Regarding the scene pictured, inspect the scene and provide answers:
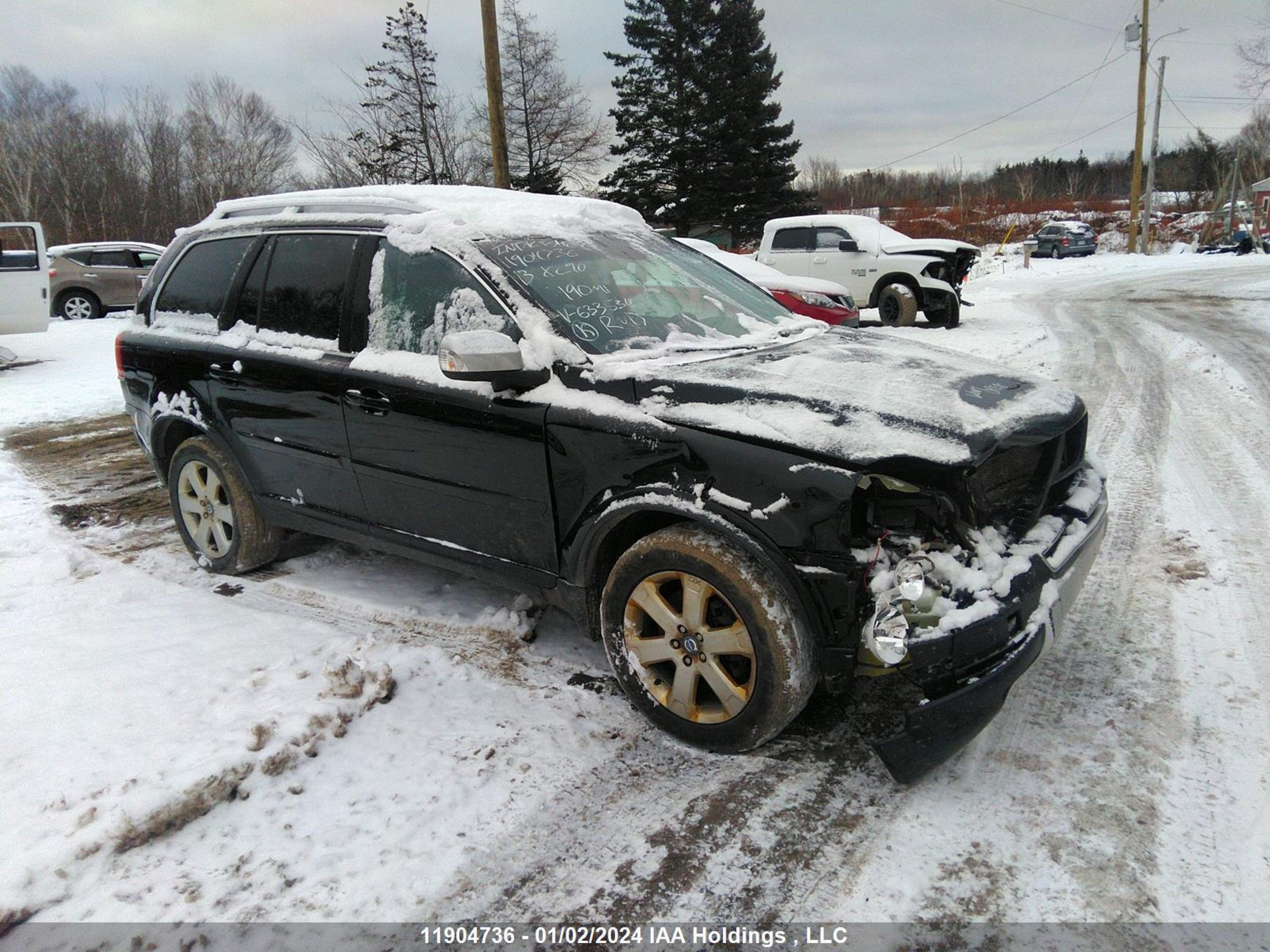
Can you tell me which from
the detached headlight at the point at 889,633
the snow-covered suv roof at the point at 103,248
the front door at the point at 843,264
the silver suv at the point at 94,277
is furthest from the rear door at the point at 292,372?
the silver suv at the point at 94,277

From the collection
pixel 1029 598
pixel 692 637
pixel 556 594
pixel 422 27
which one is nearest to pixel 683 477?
pixel 692 637

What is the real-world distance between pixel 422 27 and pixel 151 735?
85.6 feet

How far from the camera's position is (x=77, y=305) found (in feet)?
57.6

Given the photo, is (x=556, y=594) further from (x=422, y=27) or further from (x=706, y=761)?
(x=422, y=27)

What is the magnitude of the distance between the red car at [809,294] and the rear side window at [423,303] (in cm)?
651

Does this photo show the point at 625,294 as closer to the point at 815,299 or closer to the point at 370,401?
the point at 370,401

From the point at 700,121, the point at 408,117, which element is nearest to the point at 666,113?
the point at 700,121

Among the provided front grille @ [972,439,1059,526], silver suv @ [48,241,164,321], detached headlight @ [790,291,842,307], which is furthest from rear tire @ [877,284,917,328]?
silver suv @ [48,241,164,321]

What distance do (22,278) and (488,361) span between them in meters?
12.1

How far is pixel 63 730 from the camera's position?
283 centimetres

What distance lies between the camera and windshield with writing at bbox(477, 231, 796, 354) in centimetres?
306

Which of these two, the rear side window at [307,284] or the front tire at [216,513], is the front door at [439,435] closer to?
the rear side window at [307,284]

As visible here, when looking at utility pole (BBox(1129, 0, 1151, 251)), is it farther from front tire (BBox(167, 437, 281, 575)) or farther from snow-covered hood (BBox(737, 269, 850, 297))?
front tire (BBox(167, 437, 281, 575))

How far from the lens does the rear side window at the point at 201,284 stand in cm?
413
